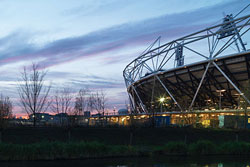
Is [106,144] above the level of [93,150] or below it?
below

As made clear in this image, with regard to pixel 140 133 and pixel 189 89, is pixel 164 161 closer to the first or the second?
pixel 140 133

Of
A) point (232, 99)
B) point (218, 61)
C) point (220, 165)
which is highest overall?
point (218, 61)

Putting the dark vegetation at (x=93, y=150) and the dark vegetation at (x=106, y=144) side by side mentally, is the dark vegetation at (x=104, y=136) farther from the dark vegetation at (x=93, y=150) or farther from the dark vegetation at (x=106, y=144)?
A: the dark vegetation at (x=93, y=150)

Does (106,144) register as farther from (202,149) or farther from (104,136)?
(202,149)

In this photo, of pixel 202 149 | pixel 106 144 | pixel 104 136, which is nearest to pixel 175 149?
pixel 202 149

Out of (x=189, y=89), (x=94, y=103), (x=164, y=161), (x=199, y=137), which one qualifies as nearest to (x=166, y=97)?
(x=189, y=89)

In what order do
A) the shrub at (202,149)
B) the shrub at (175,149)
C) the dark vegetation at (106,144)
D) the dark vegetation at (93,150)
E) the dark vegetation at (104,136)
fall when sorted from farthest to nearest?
the dark vegetation at (104,136) < the shrub at (202,149) < the shrub at (175,149) < the dark vegetation at (106,144) < the dark vegetation at (93,150)

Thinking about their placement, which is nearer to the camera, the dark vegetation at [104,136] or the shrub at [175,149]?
the shrub at [175,149]

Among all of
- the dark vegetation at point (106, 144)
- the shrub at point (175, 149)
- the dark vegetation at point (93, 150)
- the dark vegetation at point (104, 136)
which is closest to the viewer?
the dark vegetation at point (93, 150)

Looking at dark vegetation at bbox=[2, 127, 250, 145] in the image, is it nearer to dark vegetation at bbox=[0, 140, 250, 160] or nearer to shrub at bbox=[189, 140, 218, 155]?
dark vegetation at bbox=[0, 140, 250, 160]

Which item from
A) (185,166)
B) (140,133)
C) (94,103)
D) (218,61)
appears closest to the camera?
(185,166)

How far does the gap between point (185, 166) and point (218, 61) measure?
3068 centimetres

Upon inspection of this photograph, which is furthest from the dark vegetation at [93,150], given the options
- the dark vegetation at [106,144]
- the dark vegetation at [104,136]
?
the dark vegetation at [104,136]

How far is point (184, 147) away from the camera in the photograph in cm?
2039
